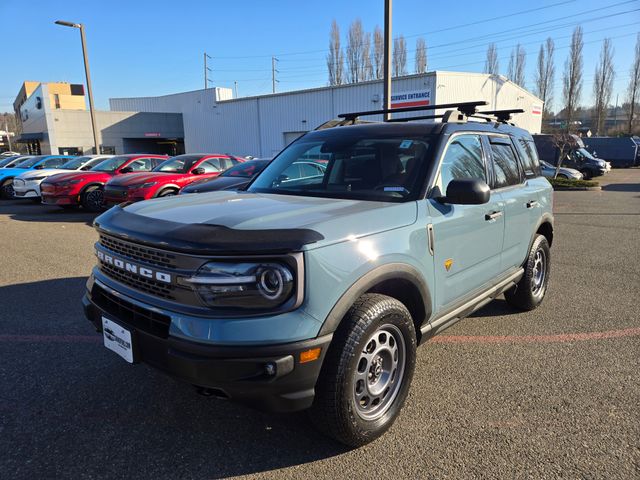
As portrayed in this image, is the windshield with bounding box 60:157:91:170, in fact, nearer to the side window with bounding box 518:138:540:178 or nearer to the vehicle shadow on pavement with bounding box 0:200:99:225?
the vehicle shadow on pavement with bounding box 0:200:99:225

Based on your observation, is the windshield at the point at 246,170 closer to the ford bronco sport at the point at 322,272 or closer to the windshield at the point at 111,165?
the windshield at the point at 111,165

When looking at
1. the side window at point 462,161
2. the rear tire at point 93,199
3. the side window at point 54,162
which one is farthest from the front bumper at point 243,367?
the side window at point 54,162

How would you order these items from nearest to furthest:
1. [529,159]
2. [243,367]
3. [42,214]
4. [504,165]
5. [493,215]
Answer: [243,367]
[493,215]
[504,165]
[529,159]
[42,214]

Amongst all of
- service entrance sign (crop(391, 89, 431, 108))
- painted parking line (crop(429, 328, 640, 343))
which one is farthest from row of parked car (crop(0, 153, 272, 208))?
service entrance sign (crop(391, 89, 431, 108))

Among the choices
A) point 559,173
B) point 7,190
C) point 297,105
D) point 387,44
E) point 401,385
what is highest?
point 297,105

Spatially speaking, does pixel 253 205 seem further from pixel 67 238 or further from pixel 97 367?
pixel 67 238

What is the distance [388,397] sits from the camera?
2.78 meters

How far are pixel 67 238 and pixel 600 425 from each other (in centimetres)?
881

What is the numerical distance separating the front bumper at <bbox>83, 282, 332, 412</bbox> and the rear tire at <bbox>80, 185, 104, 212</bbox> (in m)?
10.9

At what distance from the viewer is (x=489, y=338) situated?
4129 millimetres

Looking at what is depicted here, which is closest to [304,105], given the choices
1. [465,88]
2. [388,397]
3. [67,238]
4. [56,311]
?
[465,88]

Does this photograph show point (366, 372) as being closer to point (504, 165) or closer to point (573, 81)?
point (504, 165)

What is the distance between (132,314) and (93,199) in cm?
1075

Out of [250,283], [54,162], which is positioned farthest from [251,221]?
[54,162]
